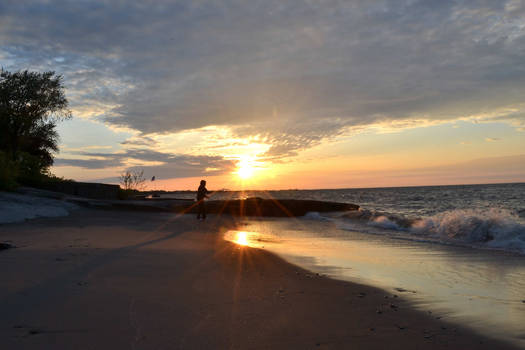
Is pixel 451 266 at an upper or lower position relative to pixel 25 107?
lower

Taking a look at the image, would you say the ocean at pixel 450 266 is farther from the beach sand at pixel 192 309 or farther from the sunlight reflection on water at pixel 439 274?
the beach sand at pixel 192 309

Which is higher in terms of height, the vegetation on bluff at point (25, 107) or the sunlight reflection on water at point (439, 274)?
the vegetation on bluff at point (25, 107)

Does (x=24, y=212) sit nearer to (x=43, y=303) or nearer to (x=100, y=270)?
(x=100, y=270)

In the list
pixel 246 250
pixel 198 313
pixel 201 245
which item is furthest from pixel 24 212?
pixel 198 313

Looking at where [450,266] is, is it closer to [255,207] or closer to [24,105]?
[255,207]

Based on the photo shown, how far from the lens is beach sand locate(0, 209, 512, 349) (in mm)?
3445

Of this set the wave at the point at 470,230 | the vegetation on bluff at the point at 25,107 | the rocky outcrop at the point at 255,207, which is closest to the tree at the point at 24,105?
the vegetation on bluff at the point at 25,107

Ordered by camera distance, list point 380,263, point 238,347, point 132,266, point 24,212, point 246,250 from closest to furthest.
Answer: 1. point 238,347
2. point 132,266
3. point 380,263
4. point 246,250
5. point 24,212

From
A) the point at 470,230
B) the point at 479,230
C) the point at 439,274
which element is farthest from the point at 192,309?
the point at 470,230

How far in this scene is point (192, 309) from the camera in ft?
14.0

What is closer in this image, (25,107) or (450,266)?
(450,266)

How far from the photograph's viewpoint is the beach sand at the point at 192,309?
345 centimetres

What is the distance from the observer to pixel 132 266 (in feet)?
21.0

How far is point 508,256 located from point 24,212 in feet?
51.3
